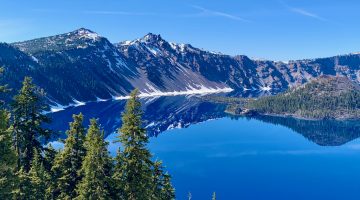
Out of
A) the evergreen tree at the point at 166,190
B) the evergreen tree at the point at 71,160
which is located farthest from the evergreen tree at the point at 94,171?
the evergreen tree at the point at 166,190

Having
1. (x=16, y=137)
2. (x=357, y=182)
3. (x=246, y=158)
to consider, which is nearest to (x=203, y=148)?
(x=246, y=158)

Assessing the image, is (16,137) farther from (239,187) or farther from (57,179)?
(239,187)

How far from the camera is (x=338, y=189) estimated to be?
404 ft

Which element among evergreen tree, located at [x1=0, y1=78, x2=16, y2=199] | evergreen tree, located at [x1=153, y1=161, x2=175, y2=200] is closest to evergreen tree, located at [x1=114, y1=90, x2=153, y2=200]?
evergreen tree, located at [x1=153, y1=161, x2=175, y2=200]

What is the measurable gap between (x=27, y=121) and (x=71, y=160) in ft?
22.7

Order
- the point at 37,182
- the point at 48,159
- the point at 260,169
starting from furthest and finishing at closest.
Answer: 1. the point at 260,169
2. the point at 48,159
3. the point at 37,182

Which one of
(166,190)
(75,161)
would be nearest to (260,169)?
(166,190)

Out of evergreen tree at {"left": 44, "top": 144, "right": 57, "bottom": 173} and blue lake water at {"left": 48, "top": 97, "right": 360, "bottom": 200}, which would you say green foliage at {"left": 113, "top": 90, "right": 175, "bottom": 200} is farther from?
blue lake water at {"left": 48, "top": 97, "right": 360, "bottom": 200}

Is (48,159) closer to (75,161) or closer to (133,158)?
(75,161)

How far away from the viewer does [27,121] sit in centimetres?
4119

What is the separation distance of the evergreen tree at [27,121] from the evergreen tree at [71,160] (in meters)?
4.54

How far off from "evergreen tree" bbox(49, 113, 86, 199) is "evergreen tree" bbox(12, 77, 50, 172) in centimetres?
454

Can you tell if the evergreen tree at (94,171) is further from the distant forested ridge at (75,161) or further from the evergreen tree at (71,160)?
the evergreen tree at (71,160)

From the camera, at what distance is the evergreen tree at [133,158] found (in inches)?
1390
